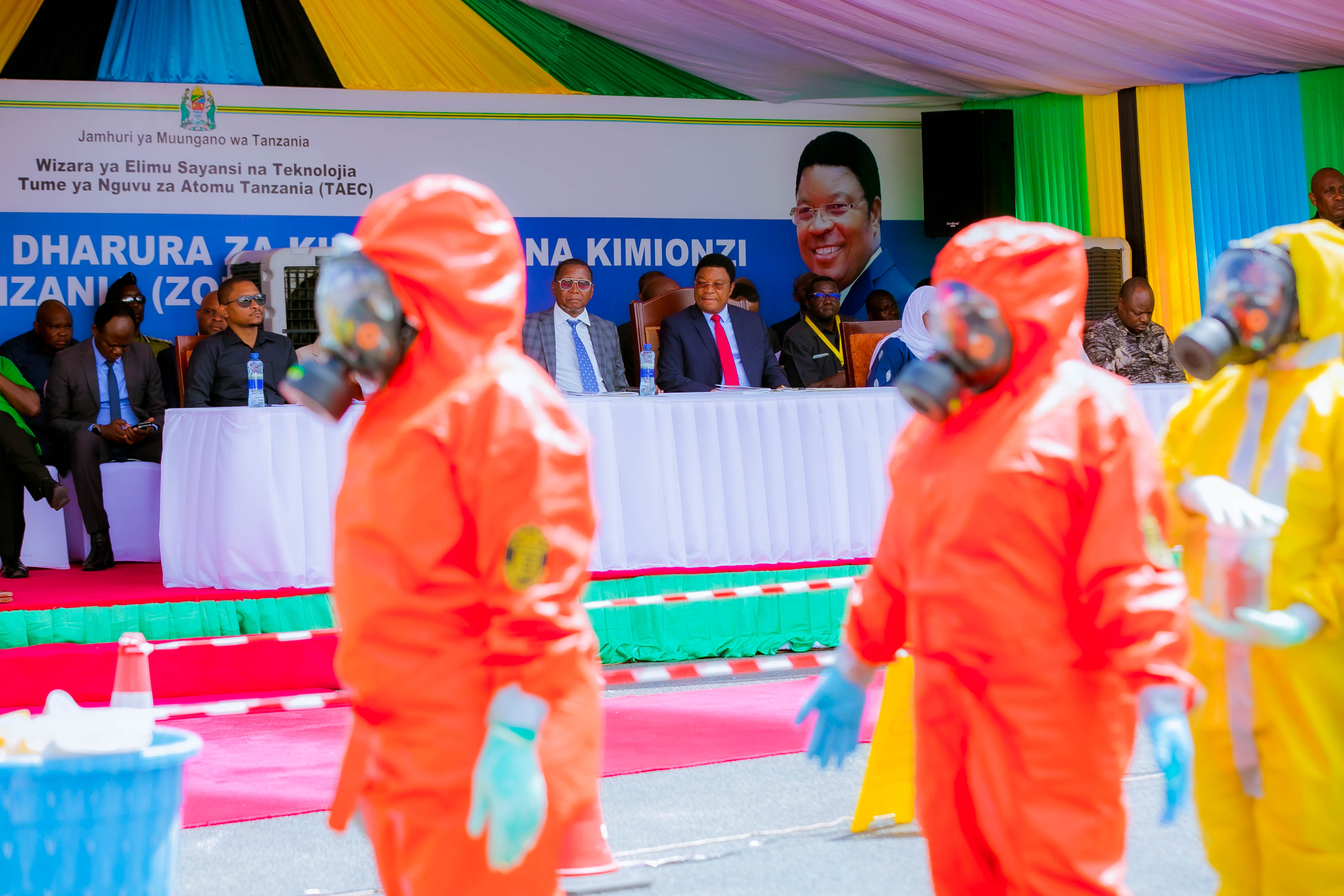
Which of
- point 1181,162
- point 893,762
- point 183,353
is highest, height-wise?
point 1181,162

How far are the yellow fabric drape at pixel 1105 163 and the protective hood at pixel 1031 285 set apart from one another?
8312 mm

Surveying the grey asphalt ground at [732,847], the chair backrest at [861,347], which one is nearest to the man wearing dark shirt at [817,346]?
the chair backrest at [861,347]

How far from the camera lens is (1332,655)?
7.22ft

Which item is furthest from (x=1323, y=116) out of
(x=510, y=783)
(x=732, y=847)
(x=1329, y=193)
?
(x=510, y=783)

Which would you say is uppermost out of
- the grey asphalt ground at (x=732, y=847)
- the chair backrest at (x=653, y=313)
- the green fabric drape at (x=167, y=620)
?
the chair backrest at (x=653, y=313)

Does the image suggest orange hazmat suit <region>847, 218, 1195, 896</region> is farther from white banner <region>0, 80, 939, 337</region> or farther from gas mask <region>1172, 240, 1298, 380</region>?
white banner <region>0, 80, 939, 337</region>

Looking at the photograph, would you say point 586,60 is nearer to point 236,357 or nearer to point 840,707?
point 236,357

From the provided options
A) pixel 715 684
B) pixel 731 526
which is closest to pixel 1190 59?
pixel 731 526

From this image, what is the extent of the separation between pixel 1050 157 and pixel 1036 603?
8.90 meters

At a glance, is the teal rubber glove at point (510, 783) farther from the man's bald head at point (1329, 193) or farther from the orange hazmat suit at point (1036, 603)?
the man's bald head at point (1329, 193)

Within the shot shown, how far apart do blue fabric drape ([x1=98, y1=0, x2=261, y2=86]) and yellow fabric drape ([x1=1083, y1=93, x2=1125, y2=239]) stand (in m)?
5.79

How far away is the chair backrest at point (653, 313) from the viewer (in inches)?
316

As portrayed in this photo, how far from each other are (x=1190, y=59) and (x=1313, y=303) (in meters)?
7.25

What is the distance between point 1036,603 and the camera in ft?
6.14
